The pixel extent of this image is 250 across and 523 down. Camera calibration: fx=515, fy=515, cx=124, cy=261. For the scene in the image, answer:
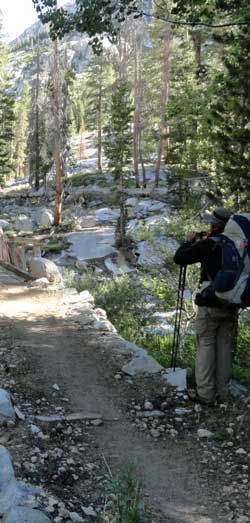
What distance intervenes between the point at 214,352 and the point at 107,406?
120 cm

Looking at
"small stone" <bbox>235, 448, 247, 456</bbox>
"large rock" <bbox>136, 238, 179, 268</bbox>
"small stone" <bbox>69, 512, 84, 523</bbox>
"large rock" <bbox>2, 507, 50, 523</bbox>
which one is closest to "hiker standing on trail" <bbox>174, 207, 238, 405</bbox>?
"small stone" <bbox>235, 448, 247, 456</bbox>

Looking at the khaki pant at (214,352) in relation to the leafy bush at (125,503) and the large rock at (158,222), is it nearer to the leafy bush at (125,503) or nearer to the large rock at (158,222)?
the leafy bush at (125,503)

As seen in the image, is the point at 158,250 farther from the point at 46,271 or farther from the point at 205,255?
the point at 205,255

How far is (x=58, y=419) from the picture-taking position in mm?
4691

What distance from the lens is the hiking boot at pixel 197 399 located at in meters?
5.04

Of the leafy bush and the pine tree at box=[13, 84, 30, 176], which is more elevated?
the pine tree at box=[13, 84, 30, 176]

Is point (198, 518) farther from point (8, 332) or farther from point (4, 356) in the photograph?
point (8, 332)

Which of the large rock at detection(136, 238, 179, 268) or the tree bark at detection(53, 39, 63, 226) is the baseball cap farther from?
the tree bark at detection(53, 39, 63, 226)

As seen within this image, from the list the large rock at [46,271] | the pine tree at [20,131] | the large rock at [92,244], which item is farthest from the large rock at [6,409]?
the pine tree at [20,131]

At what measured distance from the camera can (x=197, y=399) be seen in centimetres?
510

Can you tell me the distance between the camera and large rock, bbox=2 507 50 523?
106 inches

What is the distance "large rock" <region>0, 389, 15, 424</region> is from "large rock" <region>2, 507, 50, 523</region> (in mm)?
1444

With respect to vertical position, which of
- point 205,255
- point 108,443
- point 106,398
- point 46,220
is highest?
point 205,255

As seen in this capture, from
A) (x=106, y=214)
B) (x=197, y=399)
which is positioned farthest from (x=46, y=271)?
(x=106, y=214)
